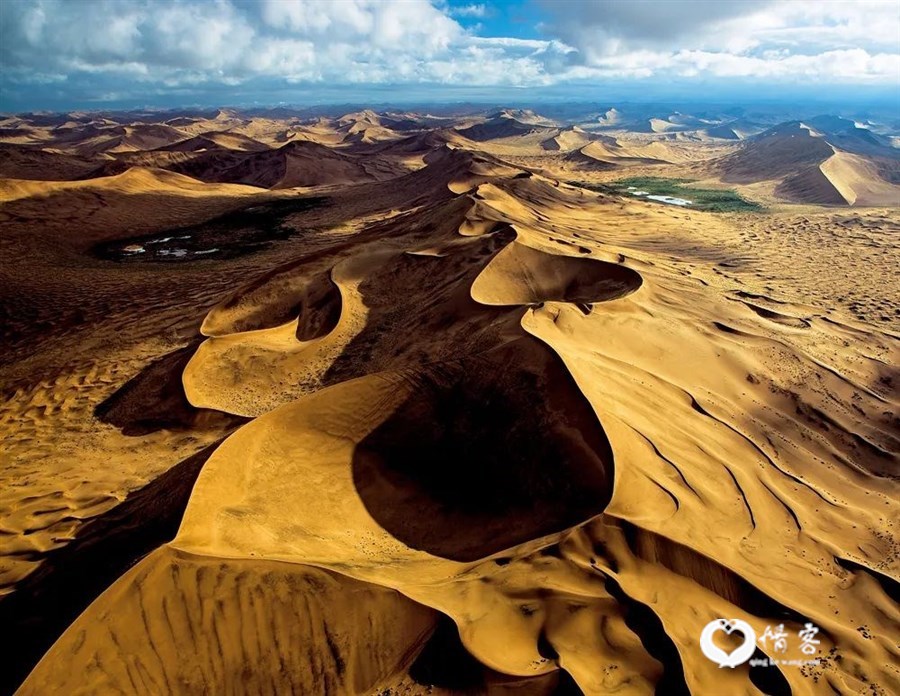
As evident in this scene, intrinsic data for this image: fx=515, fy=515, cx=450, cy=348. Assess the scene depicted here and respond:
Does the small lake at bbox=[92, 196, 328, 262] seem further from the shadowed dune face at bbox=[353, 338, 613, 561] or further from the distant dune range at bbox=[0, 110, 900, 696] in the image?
the shadowed dune face at bbox=[353, 338, 613, 561]

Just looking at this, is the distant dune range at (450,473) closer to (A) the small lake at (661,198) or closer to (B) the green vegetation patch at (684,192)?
(B) the green vegetation patch at (684,192)

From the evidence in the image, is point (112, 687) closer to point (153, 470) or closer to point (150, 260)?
point (153, 470)

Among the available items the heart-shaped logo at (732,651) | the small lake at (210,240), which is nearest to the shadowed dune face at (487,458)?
the heart-shaped logo at (732,651)

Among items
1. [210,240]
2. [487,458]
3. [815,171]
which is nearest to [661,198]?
[815,171]

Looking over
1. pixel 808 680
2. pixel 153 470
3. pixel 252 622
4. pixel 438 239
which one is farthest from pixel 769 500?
pixel 438 239

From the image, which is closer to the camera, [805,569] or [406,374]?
[805,569]

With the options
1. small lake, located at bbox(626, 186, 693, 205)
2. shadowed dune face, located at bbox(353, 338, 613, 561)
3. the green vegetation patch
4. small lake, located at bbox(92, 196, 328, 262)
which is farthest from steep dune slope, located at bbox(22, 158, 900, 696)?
small lake, located at bbox(626, 186, 693, 205)
